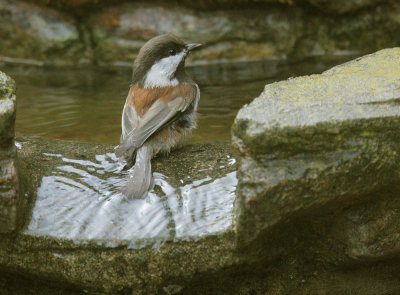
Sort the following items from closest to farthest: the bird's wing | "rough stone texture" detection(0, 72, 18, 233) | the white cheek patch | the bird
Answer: "rough stone texture" detection(0, 72, 18, 233) < the bird < the bird's wing < the white cheek patch

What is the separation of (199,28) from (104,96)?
2.10 meters

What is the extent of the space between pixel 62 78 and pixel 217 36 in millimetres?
2339

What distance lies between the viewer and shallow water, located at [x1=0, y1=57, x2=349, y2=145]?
572 cm

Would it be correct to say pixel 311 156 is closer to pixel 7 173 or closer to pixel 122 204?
pixel 122 204

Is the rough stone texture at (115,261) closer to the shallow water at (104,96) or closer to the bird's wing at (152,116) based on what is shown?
the bird's wing at (152,116)

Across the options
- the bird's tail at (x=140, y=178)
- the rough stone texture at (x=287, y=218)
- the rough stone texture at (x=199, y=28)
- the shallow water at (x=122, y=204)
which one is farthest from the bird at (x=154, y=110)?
the rough stone texture at (x=199, y=28)

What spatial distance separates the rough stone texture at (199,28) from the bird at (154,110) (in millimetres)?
3384

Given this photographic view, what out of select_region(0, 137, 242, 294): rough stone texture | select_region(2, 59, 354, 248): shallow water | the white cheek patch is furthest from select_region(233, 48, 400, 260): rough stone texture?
the white cheek patch

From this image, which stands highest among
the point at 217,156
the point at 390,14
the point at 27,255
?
the point at 390,14

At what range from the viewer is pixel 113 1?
8.16m

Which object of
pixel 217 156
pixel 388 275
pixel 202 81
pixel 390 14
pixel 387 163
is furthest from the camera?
pixel 390 14

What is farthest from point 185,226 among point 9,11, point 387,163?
point 9,11

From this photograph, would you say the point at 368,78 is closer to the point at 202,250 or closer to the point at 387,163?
the point at 387,163

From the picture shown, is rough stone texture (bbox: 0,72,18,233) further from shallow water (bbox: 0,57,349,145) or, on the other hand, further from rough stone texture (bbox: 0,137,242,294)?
shallow water (bbox: 0,57,349,145)
